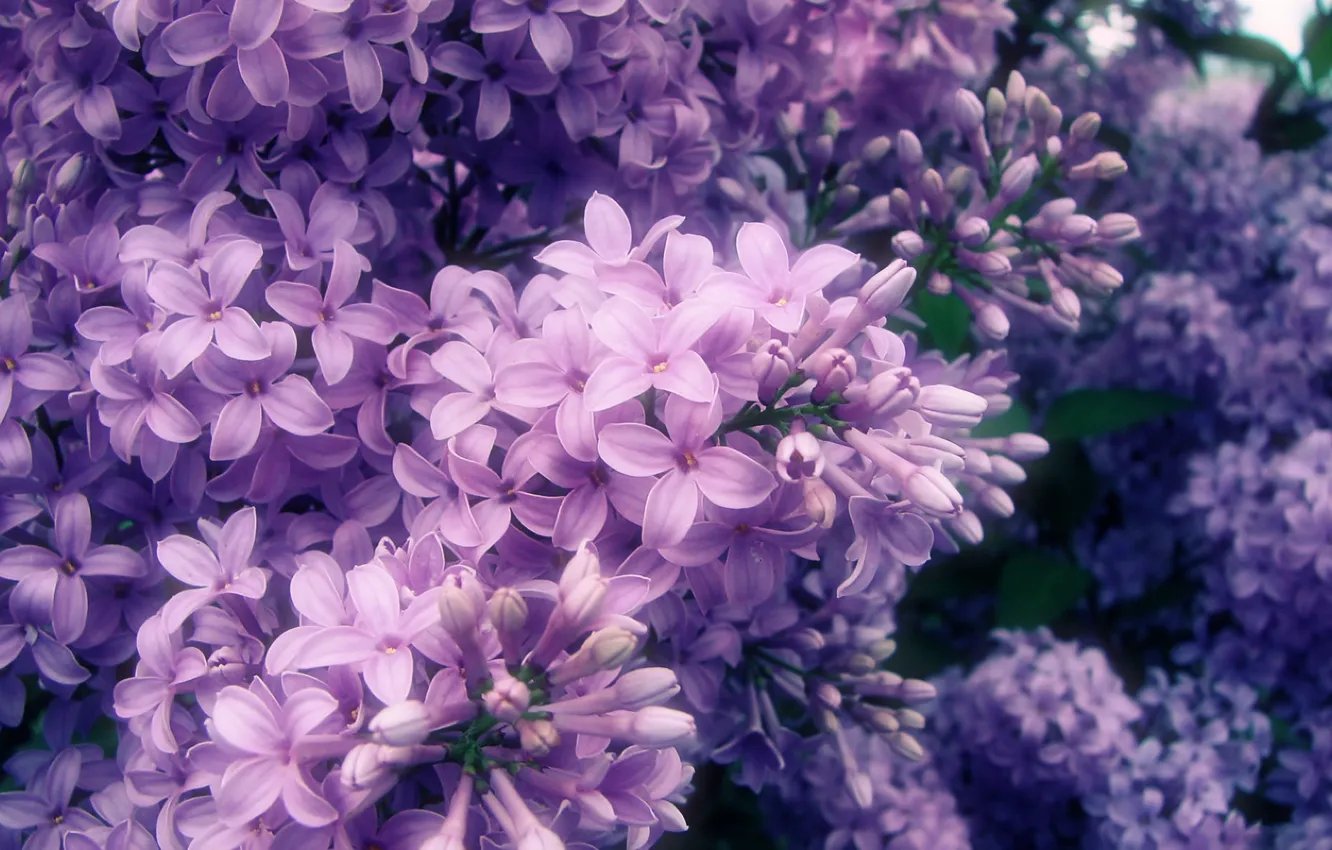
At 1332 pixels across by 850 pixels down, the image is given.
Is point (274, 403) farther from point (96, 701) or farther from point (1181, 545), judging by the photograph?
point (1181, 545)

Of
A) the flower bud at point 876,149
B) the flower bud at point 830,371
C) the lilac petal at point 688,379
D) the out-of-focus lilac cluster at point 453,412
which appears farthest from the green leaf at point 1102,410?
the lilac petal at point 688,379

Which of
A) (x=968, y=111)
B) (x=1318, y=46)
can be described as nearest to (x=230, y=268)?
(x=968, y=111)

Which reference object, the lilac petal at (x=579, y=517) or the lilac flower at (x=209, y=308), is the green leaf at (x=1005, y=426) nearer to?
the lilac petal at (x=579, y=517)

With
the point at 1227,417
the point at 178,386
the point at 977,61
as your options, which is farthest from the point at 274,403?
the point at 1227,417

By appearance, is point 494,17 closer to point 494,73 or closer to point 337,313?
point 494,73

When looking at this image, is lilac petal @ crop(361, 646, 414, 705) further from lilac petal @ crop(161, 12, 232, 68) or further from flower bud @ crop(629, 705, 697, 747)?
lilac petal @ crop(161, 12, 232, 68)
